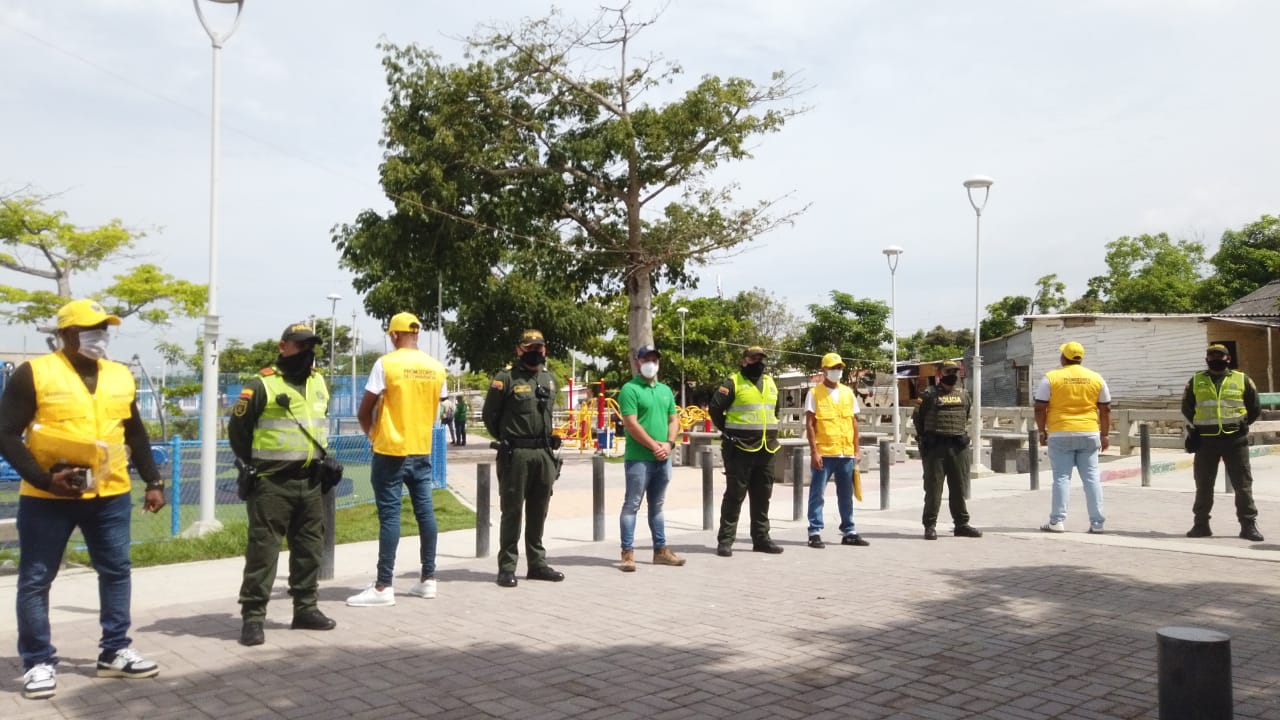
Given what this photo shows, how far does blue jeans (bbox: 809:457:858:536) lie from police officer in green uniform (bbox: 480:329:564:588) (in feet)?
9.58

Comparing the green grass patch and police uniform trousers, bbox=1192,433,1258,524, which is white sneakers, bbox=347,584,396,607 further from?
police uniform trousers, bbox=1192,433,1258,524

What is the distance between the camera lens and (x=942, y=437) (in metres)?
9.98

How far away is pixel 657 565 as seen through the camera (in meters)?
8.73

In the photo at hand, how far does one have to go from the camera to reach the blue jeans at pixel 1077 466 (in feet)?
33.0

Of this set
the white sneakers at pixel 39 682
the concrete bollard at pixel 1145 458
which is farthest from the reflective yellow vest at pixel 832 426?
the concrete bollard at pixel 1145 458

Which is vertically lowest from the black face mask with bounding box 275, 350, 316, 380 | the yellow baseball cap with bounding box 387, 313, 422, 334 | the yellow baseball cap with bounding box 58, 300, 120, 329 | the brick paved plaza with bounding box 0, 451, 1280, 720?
the brick paved plaza with bounding box 0, 451, 1280, 720

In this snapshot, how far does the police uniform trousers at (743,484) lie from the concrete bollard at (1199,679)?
5472 millimetres

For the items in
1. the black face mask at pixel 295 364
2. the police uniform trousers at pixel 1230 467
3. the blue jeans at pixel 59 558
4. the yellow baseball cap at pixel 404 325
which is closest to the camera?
the blue jeans at pixel 59 558

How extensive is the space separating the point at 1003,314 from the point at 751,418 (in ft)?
197

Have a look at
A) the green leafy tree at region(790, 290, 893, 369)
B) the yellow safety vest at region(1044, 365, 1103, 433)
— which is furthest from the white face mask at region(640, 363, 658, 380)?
the green leafy tree at region(790, 290, 893, 369)

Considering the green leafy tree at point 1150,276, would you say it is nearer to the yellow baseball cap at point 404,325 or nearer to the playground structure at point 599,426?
the playground structure at point 599,426

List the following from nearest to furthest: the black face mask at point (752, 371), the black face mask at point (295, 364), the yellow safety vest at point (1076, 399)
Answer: the black face mask at point (295, 364) < the black face mask at point (752, 371) < the yellow safety vest at point (1076, 399)

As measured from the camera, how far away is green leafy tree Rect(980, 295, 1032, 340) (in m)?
64.0

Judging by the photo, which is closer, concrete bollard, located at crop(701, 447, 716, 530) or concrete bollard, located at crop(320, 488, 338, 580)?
concrete bollard, located at crop(320, 488, 338, 580)
